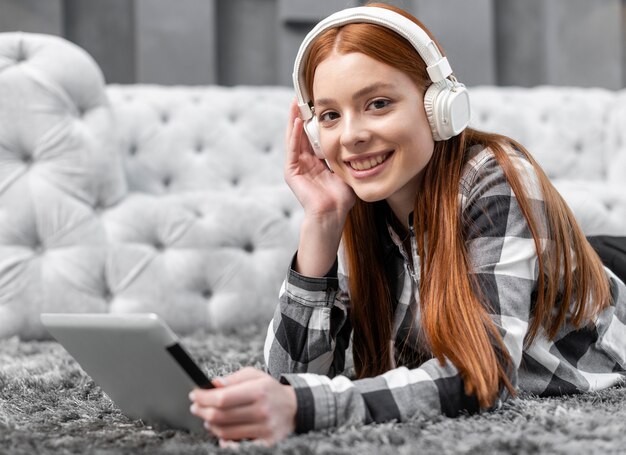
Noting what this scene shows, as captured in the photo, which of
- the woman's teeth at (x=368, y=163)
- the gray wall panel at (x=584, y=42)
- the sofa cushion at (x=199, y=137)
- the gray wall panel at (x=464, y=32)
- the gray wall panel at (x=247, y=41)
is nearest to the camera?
the woman's teeth at (x=368, y=163)

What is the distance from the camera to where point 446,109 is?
0.85m

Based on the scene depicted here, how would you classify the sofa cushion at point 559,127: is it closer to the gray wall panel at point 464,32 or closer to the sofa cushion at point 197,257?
the sofa cushion at point 197,257

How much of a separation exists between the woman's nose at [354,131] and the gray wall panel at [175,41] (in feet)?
8.58

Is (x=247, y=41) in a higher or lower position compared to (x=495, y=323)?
higher

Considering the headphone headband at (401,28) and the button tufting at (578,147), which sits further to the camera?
the button tufting at (578,147)

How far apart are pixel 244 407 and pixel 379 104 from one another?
0.42 meters

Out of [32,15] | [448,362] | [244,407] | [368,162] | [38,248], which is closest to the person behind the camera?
[244,407]

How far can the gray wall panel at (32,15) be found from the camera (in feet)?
10.5

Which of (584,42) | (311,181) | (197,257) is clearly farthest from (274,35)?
(311,181)

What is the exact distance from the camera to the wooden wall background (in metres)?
3.31

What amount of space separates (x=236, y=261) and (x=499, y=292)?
105 centimetres

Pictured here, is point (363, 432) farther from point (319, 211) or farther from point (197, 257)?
point (197, 257)

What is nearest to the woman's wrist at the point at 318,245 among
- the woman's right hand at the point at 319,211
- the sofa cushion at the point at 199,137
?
the woman's right hand at the point at 319,211

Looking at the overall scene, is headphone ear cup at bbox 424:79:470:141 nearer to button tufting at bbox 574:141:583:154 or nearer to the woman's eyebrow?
the woman's eyebrow
